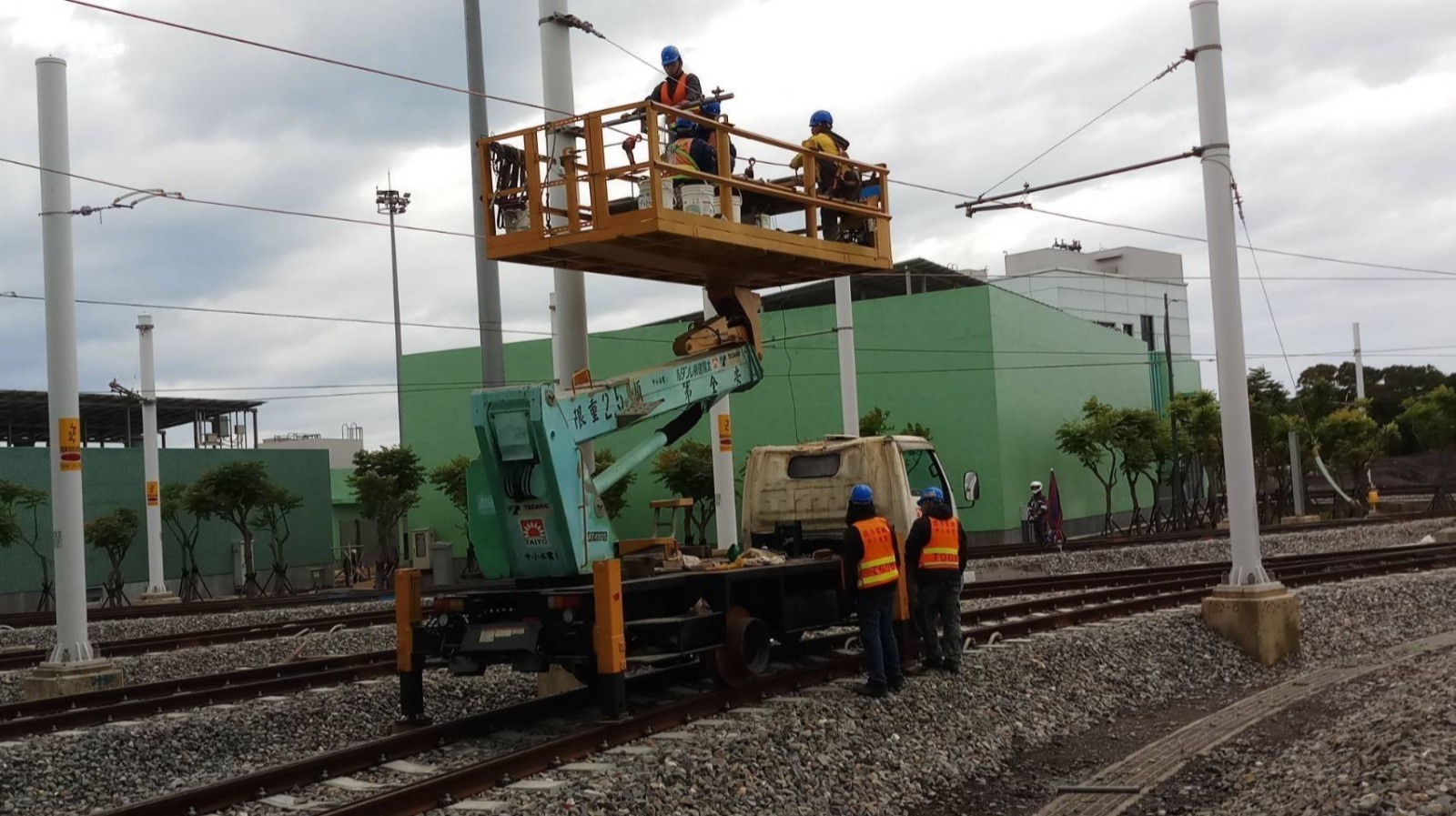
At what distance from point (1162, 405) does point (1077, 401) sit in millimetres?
11196

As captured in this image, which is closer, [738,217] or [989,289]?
[738,217]

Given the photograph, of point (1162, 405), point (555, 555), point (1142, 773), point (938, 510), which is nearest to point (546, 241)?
point (555, 555)

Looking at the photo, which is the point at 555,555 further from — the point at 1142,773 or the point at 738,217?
the point at 1142,773

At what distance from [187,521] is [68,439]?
32673mm

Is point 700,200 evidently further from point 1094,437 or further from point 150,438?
point 1094,437

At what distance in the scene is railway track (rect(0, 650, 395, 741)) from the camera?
11.5 metres

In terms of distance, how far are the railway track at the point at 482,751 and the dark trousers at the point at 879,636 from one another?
2.43 ft

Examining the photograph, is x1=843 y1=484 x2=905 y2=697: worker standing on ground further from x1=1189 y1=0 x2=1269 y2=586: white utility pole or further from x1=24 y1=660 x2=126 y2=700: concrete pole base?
x1=24 y1=660 x2=126 y2=700: concrete pole base

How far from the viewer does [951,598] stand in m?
12.4

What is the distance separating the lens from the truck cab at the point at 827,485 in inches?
528

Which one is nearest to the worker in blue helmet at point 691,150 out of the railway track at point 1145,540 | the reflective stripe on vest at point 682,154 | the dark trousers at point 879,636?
the reflective stripe on vest at point 682,154

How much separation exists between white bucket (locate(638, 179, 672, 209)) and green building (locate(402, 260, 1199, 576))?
3161 cm

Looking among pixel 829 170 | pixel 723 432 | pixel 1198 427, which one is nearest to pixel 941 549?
pixel 829 170

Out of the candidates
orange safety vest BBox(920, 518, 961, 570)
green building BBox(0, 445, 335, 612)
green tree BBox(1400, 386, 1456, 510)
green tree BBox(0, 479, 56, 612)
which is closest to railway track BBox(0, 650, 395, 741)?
orange safety vest BBox(920, 518, 961, 570)
